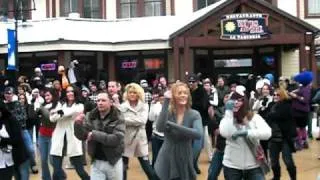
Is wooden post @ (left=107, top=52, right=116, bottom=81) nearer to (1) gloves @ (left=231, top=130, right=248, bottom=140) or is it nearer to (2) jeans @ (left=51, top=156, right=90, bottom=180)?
(2) jeans @ (left=51, top=156, right=90, bottom=180)

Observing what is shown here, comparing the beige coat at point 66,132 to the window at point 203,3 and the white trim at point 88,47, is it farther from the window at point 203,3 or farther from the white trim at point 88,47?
the window at point 203,3

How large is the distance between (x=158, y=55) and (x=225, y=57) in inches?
110

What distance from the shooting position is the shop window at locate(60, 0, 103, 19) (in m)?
30.3

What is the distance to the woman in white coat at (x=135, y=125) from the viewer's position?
10.3 meters

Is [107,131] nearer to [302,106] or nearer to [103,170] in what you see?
[103,170]

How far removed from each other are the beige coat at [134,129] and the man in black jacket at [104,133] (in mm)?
2282

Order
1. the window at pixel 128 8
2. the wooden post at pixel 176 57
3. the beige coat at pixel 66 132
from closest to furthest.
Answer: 1. the beige coat at pixel 66 132
2. the wooden post at pixel 176 57
3. the window at pixel 128 8

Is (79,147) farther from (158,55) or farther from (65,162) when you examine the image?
(158,55)

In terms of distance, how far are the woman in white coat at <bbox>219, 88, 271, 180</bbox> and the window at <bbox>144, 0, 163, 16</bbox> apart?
22057 mm

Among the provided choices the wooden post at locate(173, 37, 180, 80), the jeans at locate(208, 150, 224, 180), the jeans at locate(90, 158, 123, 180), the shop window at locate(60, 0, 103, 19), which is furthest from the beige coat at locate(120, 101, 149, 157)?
the shop window at locate(60, 0, 103, 19)

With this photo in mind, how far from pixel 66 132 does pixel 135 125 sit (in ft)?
3.54

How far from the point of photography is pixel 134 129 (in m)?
10.4

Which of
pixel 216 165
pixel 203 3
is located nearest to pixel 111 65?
pixel 203 3

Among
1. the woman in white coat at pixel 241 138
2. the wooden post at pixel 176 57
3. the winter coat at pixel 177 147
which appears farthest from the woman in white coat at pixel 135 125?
the wooden post at pixel 176 57
